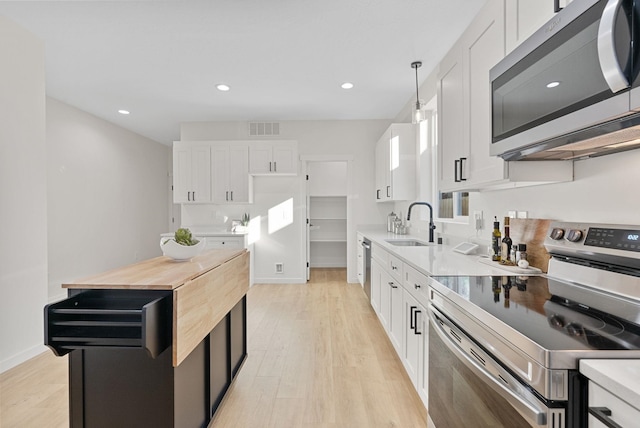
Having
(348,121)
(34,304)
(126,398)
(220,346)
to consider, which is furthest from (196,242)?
(348,121)

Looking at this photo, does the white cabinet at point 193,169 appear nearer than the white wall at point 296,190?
Yes

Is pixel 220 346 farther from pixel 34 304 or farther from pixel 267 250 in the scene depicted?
pixel 267 250

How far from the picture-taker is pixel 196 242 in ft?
6.47

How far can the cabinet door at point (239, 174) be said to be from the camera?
203 inches

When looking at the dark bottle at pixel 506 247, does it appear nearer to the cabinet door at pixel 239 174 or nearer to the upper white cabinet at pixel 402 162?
the upper white cabinet at pixel 402 162

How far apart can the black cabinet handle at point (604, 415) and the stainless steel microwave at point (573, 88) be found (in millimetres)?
704

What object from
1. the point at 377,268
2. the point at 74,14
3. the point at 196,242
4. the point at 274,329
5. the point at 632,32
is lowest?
the point at 274,329

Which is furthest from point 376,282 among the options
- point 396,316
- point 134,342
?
point 134,342

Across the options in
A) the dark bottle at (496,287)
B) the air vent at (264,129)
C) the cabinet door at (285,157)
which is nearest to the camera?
the dark bottle at (496,287)

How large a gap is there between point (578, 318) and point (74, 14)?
11.8ft

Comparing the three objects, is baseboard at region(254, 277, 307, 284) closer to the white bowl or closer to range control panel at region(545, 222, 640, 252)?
the white bowl

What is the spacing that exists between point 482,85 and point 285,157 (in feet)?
12.2

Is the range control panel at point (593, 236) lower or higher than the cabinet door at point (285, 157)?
A: lower

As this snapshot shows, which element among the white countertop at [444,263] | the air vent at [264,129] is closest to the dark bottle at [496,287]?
the white countertop at [444,263]
